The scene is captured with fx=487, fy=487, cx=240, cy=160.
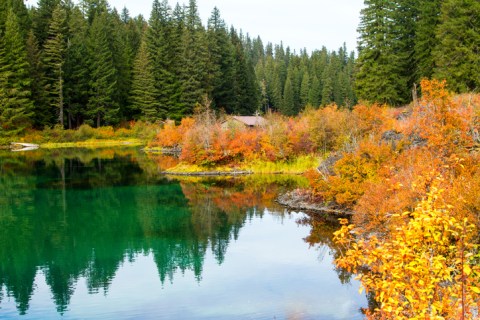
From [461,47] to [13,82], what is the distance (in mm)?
51307

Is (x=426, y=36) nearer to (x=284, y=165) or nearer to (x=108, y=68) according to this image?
(x=284, y=165)

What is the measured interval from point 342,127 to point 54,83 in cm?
4799

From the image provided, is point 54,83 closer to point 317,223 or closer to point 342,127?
point 342,127

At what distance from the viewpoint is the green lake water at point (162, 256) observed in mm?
13578

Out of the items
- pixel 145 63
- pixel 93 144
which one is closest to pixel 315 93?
pixel 145 63

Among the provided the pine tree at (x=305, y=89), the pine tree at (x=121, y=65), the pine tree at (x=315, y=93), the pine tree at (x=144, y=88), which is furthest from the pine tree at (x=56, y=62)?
the pine tree at (x=305, y=89)

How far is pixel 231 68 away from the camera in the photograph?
78062mm

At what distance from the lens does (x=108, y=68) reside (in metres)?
72.9

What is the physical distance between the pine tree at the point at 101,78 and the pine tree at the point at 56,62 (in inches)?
177

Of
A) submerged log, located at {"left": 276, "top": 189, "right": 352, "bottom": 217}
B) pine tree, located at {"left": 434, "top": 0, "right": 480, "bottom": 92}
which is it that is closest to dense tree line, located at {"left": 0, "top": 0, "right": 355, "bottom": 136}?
pine tree, located at {"left": 434, "top": 0, "right": 480, "bottom": 92}

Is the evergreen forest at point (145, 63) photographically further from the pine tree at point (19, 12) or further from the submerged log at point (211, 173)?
the submerged log at point (211, 173)

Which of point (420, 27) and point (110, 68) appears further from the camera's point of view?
point (110, 68)

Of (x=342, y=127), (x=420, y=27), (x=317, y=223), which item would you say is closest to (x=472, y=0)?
(x=420, y=27)

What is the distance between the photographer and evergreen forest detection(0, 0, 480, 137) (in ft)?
147
